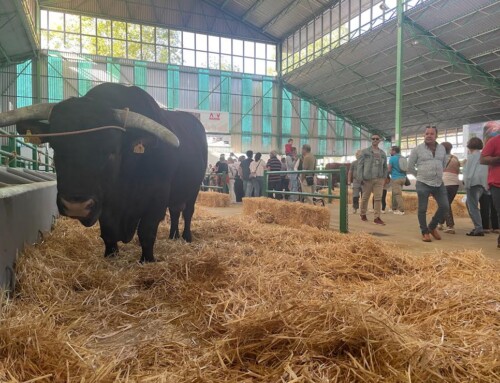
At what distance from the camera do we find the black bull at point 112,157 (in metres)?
2.48

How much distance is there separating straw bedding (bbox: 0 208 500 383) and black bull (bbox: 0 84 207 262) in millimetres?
424

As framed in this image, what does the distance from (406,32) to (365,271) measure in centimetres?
1810

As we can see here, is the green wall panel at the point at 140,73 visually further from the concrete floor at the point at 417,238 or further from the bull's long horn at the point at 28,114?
the bull's long horn at the point at 28,114

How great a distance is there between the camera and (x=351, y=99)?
89.7 feet

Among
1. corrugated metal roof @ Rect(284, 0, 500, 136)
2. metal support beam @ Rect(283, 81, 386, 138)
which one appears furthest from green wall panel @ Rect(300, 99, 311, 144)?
corrugated metal roof @ Rect(284, 0, 500, 136)

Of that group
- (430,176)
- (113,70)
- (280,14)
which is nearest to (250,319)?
(430,176)

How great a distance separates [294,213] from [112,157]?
4.47 m

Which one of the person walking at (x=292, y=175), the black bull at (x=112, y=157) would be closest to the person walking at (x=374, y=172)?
the person walking at (x=292, y=175)

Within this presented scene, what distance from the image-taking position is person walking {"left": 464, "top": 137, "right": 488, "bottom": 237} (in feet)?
18.7

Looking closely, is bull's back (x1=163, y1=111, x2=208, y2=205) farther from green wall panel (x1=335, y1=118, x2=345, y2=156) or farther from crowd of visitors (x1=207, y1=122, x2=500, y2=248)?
green wall panel (x1=335, y1=118, x2=345, y2=156)

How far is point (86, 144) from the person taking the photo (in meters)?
2.54

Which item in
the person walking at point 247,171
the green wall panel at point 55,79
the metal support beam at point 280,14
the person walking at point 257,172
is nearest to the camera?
the person walking at point 257,172

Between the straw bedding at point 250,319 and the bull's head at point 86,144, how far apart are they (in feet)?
1.93

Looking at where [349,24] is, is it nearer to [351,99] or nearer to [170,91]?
[351,99]
